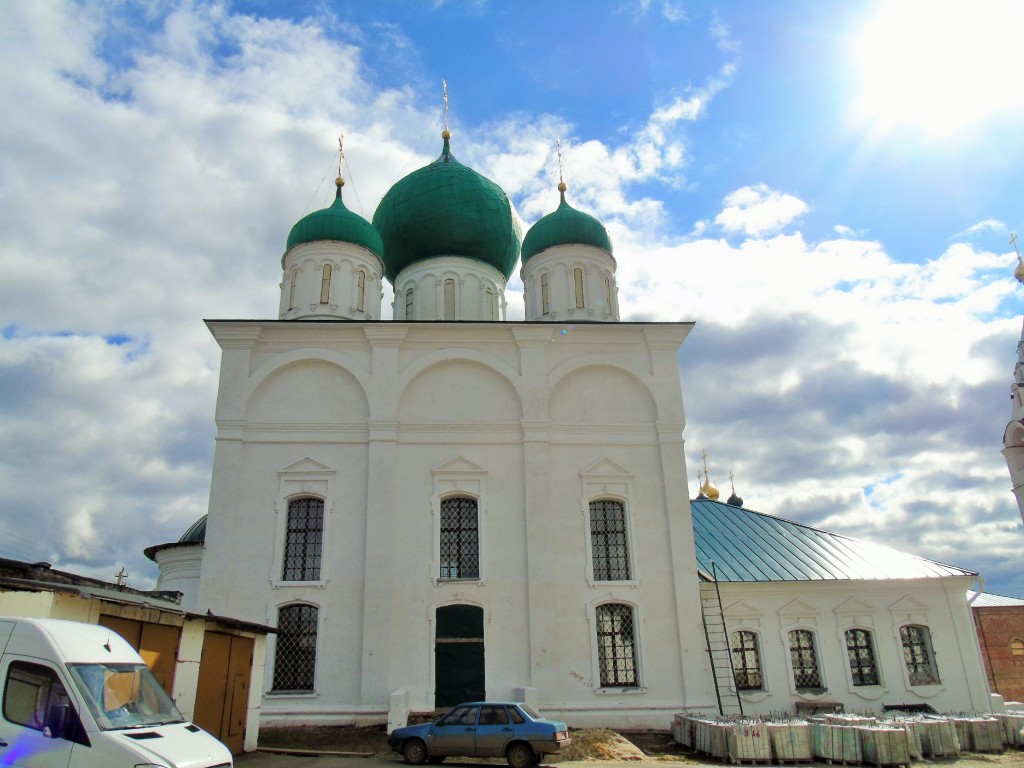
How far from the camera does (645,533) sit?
15000 mm

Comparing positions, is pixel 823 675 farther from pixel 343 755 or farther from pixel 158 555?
pixel 158 555

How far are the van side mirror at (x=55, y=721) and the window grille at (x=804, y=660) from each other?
13728mm

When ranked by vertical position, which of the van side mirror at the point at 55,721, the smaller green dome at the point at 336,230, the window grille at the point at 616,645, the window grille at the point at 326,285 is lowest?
the van side mirror at the point at 55,721

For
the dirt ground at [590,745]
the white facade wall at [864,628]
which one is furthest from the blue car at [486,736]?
the white facade wall at [864,628]

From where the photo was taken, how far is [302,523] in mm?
14781

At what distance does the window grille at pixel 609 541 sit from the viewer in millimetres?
14773

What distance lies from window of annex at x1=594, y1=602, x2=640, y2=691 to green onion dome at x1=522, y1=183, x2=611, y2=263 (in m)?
8.86

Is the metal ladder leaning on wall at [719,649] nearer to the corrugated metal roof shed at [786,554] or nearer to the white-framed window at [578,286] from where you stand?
the corrugated metal roof shed at [786,554]

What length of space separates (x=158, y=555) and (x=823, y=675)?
52.3ft

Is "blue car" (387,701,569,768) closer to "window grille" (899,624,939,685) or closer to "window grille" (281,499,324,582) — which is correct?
"window grille" (281,499,324,582)

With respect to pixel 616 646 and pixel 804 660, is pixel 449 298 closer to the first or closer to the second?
pixel 616 646

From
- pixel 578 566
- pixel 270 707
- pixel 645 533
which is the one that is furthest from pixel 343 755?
pixel 645 533

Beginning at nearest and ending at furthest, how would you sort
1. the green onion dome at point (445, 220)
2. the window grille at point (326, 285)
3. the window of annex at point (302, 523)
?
the window of annex at point (302, 523) → the window grille at point (326, 285) → the green onion dome at point (445, 220)

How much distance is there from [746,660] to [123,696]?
1259 cm
